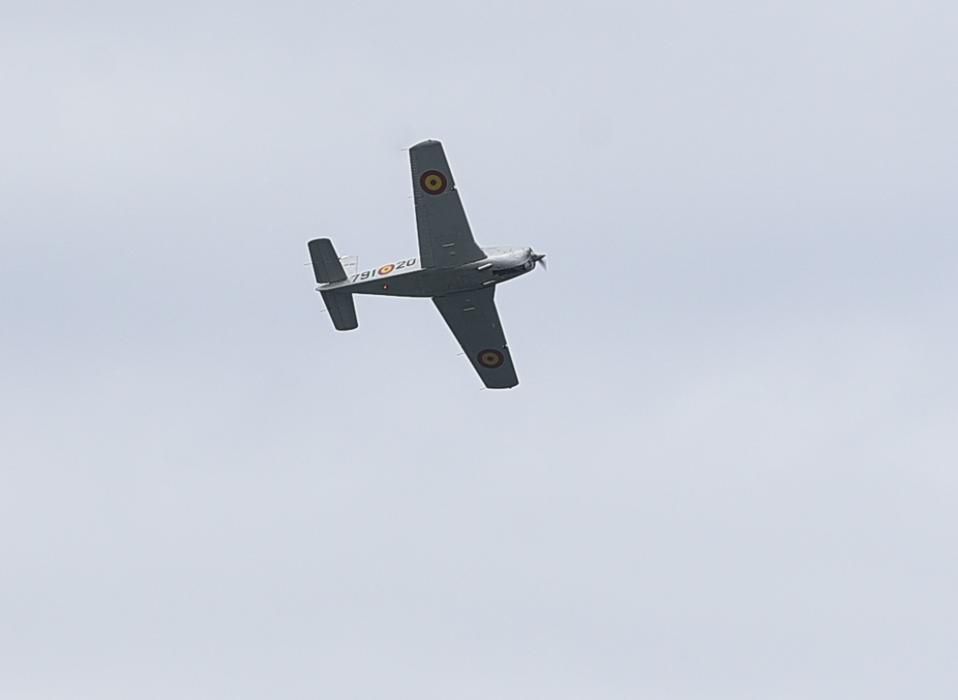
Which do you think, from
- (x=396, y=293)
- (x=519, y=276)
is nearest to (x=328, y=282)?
(x=396, y=293)

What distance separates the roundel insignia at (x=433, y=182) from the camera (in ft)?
245

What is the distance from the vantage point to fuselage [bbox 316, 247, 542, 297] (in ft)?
253

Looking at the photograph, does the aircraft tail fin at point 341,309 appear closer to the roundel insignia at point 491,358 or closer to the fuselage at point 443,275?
the fuselage at point 443,275

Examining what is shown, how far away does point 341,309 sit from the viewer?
3140 inches

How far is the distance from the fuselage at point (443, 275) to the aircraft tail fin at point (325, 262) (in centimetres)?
55

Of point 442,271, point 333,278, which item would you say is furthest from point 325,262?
point 442,271

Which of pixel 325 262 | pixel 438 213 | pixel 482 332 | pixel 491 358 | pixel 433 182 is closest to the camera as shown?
pixel 433 182

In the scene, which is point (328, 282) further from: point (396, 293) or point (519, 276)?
point (519, 276)

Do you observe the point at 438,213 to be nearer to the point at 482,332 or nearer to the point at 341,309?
the point at 341,309

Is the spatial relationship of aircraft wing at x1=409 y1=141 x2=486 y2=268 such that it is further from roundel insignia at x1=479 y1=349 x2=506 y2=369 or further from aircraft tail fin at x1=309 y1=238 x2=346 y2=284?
roundel insignia at x1=479 y1=349 x2=506 y2=369

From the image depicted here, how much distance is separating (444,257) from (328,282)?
5420 mm

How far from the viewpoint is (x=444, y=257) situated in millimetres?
76750

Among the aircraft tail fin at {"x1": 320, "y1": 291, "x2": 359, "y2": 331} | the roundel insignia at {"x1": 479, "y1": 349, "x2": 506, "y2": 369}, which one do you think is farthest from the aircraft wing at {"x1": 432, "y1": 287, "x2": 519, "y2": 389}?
the aircraft tail fin at {"x1": 320, "y1": 291, "x2": 359, "y2": 331}

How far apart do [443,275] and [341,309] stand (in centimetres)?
479
